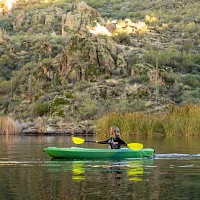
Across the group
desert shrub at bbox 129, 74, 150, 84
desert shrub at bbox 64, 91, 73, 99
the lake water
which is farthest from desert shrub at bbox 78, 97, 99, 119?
the lake water

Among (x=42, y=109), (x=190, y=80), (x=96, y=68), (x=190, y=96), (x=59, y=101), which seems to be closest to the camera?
(x=42, y=109)

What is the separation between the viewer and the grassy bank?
112 feet

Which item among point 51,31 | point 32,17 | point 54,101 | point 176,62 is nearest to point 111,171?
point 54,101

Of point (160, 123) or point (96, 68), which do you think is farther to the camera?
point (96, 68)

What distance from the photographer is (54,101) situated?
173 ft

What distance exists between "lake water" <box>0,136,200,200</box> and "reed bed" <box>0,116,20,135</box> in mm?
20230

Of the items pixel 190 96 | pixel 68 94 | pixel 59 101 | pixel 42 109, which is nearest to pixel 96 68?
pixel 68 94

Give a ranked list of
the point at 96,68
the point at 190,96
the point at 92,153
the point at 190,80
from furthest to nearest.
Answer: the point at 190,80, the point at 96,68, the point at 190,96, the point at 92,153

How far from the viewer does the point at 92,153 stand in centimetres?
2052

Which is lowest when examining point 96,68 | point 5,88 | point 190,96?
point 190,96

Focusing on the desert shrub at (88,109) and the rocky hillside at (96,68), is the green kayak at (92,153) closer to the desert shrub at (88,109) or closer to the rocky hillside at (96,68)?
the rocky hillside at (96,68)

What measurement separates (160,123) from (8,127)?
37.4 feet

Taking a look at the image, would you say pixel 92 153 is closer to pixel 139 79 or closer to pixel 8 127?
pixel 8 127

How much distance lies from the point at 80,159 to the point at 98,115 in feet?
95.3
